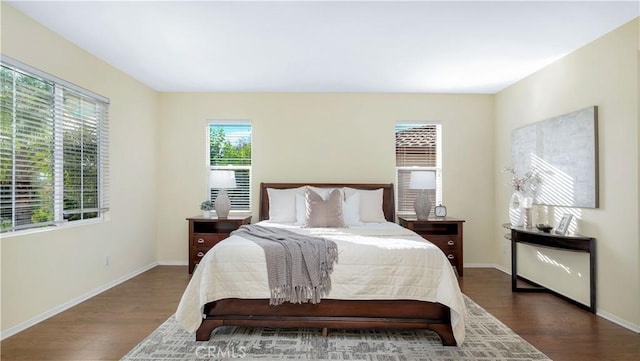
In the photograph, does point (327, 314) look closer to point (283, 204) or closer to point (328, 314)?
point (328, 314)

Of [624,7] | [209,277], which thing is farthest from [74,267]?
[624,7]

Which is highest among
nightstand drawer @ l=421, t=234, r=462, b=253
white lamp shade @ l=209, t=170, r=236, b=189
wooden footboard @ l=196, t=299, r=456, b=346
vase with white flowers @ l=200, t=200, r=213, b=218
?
white lamp shade @ l=209, t=170, r=236, b=189

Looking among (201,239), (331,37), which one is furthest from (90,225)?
(331,37)

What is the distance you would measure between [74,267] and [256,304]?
2.09 m

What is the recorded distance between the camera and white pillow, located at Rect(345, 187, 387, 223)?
179 inches

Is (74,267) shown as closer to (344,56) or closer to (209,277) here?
(209,277)

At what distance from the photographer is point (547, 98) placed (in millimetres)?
3977

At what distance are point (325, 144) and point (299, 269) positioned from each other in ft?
9.10

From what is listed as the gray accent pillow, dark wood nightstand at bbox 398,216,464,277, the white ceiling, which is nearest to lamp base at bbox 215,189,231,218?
the gray accent pillow

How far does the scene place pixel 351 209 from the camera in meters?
4.45

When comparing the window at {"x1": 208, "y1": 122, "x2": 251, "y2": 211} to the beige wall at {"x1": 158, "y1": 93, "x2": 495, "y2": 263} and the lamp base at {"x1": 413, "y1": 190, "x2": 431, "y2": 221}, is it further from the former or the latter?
the lamp base at {"x1": 413, "y1": 190, "x2": 431, "y2": 221}

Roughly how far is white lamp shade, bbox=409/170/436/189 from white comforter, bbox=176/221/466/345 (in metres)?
2.16

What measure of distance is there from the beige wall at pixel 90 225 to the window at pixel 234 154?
2.76 feet

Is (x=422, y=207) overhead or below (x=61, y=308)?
overhead
